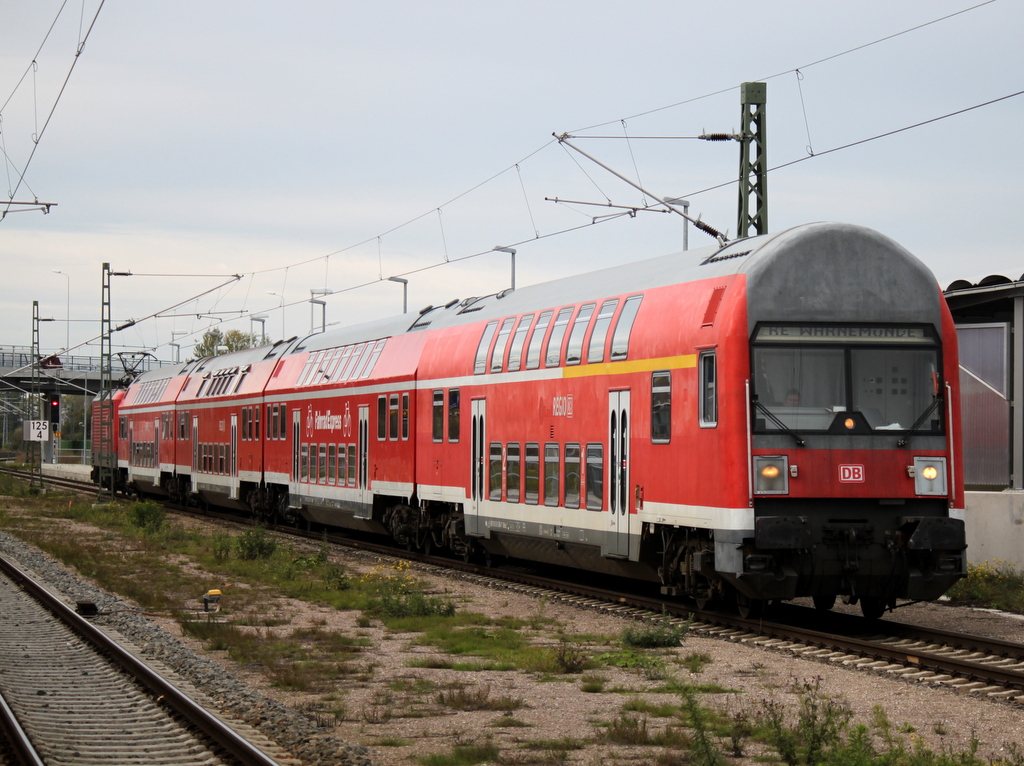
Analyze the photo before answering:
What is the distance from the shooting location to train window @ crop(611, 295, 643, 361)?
626 inches

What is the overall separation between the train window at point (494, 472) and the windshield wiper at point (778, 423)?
6.87 metres

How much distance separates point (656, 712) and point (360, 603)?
25.6 ft

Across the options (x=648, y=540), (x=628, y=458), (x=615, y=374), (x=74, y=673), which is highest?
(x=615, y=374)

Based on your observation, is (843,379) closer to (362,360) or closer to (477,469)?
(477,469)

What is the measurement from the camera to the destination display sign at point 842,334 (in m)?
13.6

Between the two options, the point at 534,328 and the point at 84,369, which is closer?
the point at 534,328

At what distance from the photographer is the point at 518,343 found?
19.3 m

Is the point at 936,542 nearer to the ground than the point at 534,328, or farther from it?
nearer to the ground

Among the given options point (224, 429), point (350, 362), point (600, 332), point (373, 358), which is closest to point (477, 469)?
point (600, 332)

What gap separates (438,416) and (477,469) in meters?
1.90

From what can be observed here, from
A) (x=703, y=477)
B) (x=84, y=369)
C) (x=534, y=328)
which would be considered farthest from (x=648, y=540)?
(x=84, y=369)

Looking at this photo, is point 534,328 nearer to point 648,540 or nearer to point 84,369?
point 648,540

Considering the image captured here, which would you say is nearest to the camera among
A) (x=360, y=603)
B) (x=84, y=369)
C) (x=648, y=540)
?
(x=648, y=540)

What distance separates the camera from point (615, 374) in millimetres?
16094
